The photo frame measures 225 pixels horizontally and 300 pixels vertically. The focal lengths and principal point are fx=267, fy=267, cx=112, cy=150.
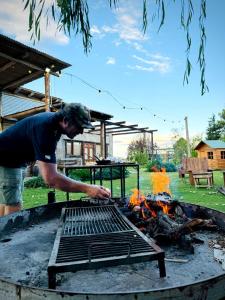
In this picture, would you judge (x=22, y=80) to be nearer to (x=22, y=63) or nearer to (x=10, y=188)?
(x=22, y=63)

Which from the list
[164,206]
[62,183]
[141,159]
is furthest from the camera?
[141,159]

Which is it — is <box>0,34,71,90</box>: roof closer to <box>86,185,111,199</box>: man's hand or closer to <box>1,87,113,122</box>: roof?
<box>1,87,113,122</box>: roof

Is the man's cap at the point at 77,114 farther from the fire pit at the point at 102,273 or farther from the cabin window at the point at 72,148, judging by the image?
the cabin window at the point at 72,148

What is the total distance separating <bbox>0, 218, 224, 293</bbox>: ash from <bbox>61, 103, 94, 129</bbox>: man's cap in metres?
1.17

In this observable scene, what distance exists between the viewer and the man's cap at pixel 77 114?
2521 millimetres

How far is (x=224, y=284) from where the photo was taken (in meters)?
1.51

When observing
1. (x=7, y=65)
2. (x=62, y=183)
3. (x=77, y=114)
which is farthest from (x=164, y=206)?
(x=7, y=65)

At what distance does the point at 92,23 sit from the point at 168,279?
1810 mm

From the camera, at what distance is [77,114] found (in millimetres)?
2531

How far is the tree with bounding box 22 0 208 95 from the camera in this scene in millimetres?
1712

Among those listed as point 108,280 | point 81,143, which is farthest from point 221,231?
point 81,143

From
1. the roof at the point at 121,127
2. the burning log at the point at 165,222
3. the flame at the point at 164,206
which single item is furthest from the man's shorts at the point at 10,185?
the roof at the point at 121,127

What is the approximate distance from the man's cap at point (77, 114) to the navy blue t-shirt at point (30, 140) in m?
0.14

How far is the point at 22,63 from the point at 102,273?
8832mm
